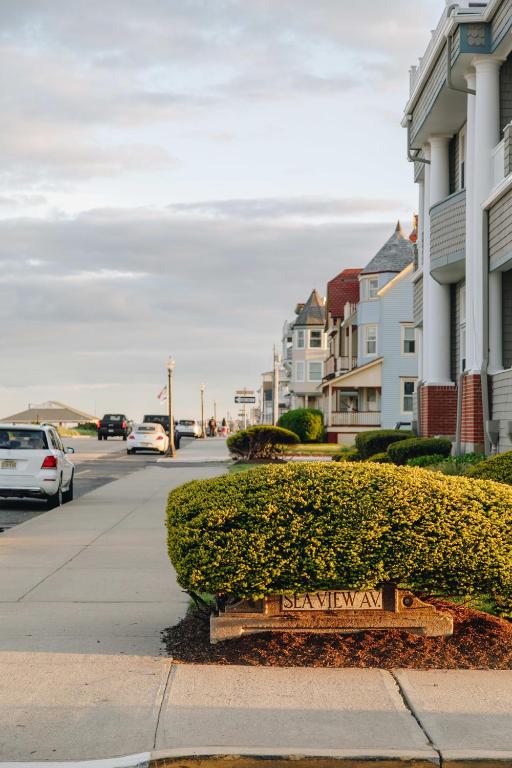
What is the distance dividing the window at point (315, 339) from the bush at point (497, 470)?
68.4 metres

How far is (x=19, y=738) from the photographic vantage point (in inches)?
216

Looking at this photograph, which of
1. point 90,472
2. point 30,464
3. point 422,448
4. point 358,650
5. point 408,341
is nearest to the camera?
point 358,650

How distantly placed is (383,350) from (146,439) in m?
14.1

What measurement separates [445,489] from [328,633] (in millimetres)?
1343

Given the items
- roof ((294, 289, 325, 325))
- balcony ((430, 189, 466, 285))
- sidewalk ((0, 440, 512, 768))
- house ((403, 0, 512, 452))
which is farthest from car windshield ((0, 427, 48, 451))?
roof ((294, 289, 325, 325))

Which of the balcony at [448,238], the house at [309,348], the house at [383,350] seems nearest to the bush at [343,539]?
the balcony at [448,238]

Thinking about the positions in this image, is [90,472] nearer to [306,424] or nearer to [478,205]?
[478,205]

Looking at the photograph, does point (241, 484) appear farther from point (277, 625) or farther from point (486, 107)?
point (486, 107)

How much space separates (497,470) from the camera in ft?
32.9

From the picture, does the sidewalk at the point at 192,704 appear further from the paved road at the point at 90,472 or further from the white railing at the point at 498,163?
the white railing at the point at 498,163

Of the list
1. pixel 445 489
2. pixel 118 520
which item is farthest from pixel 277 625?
pixel 118 520

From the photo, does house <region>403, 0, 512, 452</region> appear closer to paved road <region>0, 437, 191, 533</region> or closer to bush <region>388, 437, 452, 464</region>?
bush <region>388, 437, 452, 464</region>

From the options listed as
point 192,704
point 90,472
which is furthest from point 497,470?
point 90,472

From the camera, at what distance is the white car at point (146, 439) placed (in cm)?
4574
